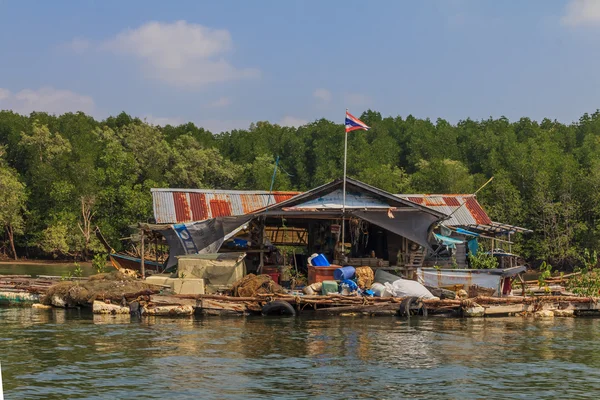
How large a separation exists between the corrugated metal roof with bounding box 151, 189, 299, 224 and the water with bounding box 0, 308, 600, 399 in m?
7.64

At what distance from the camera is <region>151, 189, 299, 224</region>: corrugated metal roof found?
30625mm

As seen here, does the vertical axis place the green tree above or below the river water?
above

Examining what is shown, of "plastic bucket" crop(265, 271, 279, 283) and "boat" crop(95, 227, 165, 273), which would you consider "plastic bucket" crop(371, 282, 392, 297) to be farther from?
"boat" crop(95, 227, 165, 273)

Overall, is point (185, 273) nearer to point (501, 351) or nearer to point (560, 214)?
point (501, 351)

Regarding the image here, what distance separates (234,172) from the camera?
72.9m

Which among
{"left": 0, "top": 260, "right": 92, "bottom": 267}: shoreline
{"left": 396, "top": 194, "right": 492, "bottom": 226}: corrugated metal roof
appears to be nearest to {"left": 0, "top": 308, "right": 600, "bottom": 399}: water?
{"left": 396, "top": 194, "right": 492, "bottom": 226}: corrugated metal roof

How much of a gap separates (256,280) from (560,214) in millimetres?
38061

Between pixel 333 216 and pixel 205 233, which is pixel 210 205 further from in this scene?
pixel 333 216

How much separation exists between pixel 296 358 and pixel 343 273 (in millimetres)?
8205

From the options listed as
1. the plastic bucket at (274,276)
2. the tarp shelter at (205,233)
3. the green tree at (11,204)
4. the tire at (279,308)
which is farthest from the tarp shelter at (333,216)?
the green tree at (11,204)

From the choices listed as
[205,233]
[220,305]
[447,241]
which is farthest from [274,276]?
[447,241]

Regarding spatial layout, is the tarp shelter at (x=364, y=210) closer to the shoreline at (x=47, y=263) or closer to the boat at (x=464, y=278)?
the boat at (x=464, y=278)

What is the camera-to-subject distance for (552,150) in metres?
66.5

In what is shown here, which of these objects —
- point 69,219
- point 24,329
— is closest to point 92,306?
point 24,329
